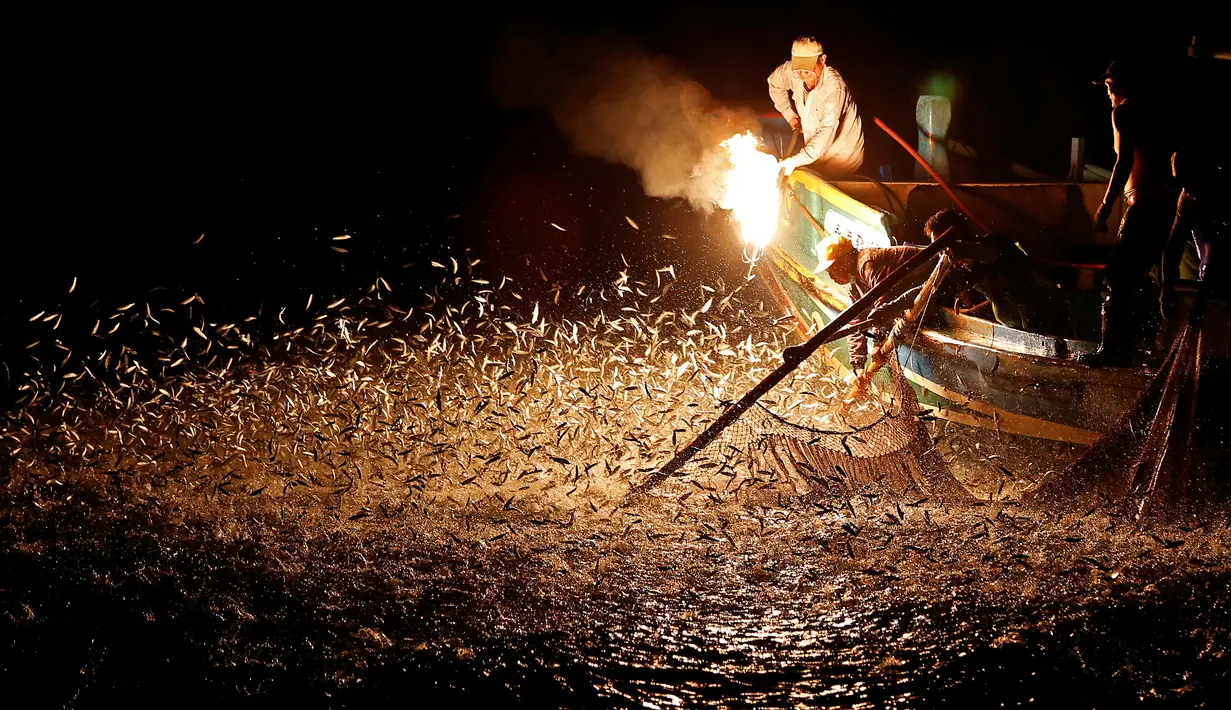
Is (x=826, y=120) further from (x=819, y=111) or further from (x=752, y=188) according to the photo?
(x=752, y=188)

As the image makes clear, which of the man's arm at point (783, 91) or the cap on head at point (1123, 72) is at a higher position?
the man's arm at point (783, 91)

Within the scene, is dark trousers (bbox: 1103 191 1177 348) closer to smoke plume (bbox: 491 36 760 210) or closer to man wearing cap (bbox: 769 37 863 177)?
man wearing cap (bbox: 769 37 863 177)

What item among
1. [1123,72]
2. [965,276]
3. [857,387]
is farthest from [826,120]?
[1123,72]

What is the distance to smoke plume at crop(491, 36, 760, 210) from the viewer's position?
12273 millimetres

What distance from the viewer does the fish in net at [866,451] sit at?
6023mm

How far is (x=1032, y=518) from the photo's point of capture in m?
6.02

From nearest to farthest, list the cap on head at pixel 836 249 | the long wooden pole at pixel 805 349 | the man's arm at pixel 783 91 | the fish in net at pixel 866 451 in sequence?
the long wooden pole at pixel 805 349, the fish in net at pixel 866 451, the cap on head at pixel 836 249, the man's arm at pixel 783 91

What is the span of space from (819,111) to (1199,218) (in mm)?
5067

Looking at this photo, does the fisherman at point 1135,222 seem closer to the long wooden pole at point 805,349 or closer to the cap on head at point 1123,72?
the cap on head at point 1123,72

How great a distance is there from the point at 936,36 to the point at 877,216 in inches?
655

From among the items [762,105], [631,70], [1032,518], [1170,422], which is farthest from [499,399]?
[631,70]

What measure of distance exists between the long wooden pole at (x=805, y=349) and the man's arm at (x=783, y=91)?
4.66m

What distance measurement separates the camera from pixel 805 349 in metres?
5.98

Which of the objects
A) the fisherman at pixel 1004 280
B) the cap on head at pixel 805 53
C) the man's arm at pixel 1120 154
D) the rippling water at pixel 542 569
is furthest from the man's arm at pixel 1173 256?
the cap on head at pixel 805 53
